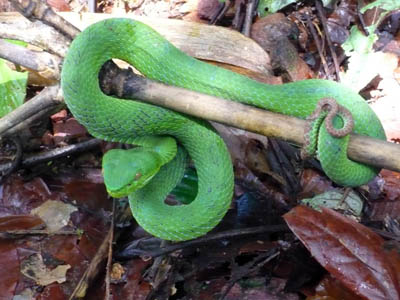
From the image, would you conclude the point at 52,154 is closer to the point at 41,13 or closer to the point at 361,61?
the point at 41,13

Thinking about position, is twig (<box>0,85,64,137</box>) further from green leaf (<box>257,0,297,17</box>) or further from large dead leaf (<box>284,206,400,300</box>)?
green leaf (<box>257,0,297,17</box>)

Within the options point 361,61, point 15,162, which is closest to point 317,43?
point 361,61

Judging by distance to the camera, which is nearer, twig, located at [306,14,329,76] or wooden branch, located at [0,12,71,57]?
wooden branch, located at [0,12,71,57]

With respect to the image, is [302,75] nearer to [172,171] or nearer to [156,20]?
[156,20]

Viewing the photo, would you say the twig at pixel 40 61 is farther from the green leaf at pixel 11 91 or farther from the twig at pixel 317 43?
the twig at pixel 317 43

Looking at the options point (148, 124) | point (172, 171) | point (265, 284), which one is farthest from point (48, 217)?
point (265, 284)

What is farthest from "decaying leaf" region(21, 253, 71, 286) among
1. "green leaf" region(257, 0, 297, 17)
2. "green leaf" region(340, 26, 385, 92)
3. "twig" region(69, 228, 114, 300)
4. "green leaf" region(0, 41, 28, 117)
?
"green leaf" region(257, 0, 297, 17)
